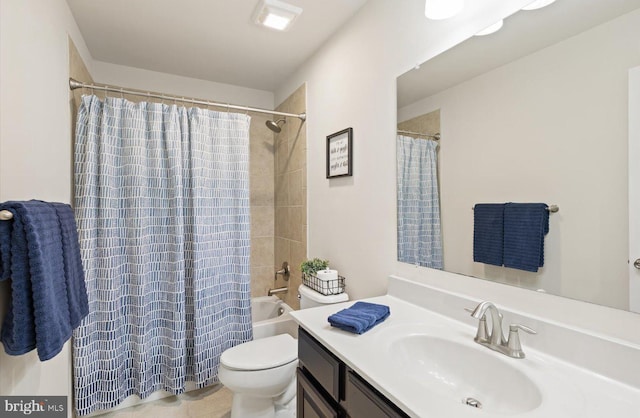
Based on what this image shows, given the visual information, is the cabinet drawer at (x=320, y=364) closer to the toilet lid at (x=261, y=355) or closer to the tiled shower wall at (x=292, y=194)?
the toilet lid at (x=261, y=355)

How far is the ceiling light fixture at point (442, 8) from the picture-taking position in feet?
4.03

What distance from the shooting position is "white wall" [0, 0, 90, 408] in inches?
40.1

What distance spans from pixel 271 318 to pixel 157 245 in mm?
1318

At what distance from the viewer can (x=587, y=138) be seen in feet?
2.92

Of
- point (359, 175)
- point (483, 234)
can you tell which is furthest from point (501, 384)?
point (359, 175)

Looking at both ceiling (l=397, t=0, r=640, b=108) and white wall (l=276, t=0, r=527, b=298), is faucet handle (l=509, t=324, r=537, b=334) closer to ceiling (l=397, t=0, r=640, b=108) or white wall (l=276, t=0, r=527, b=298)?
white wall (l=276, t=0, r=527, b=298)

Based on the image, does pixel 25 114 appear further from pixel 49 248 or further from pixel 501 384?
pixel 501 384

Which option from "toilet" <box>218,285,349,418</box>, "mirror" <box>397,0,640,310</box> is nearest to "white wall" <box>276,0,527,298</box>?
"mirror" <box>397,0,640,310</box>

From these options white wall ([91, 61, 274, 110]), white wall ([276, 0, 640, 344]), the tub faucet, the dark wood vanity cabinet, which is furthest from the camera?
the tub faucet

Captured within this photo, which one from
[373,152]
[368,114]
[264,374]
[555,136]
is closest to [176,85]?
[368,114]

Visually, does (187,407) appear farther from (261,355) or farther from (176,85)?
(176,85)

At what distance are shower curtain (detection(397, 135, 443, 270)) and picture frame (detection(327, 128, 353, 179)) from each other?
411 millimetres

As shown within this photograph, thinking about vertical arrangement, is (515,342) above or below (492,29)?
below

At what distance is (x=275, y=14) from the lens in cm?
181
